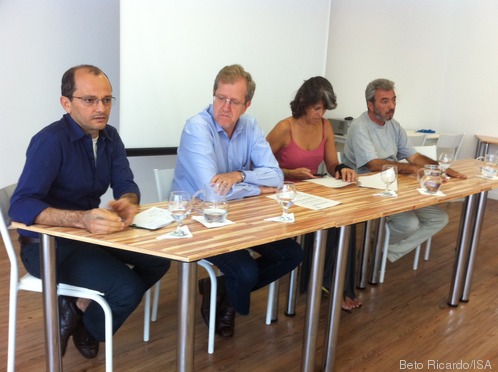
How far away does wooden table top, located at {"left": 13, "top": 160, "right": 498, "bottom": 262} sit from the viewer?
1436 mm

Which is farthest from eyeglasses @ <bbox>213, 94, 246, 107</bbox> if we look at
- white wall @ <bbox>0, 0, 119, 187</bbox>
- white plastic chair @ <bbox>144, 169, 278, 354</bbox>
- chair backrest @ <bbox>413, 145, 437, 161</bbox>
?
chair backrest @ <bbox>413, 145, 437, 161</bbox>

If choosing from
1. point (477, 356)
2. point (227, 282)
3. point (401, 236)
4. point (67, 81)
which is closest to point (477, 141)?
point (401, 236)

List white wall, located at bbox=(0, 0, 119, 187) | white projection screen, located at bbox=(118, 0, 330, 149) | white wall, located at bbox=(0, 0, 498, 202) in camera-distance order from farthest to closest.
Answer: white wall, located at bbox=(0, 0, 498, 202) → white wall, located at bbox=(0, 0, 119, 187) → white projection screen, located at bbox=(118, 0, 330, 149)

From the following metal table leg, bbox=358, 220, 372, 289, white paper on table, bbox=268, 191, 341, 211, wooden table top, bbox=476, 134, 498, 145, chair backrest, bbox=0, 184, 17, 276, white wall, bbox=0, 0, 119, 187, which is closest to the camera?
chair backrest, bbox=0, 184, 17, 276

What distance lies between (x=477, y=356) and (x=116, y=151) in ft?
6.38

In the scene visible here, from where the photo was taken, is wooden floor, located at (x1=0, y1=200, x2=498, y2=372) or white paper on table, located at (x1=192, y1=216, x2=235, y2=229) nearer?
white paper on table, located at (x1=192, y1=216, x2=235, y2=229)

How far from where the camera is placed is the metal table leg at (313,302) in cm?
182

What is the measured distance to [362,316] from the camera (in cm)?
262

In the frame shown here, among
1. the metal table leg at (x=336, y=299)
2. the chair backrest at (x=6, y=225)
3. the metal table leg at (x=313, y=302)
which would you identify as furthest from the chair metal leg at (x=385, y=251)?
the chair backrest at (x=6, y=225)

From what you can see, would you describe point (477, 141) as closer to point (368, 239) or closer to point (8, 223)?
point (368, 239)

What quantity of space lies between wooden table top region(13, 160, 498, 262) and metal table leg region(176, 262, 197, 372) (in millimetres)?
80

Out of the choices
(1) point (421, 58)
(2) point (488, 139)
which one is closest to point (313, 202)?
(2) point (488, 139)

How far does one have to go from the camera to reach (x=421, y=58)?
18.8 feet

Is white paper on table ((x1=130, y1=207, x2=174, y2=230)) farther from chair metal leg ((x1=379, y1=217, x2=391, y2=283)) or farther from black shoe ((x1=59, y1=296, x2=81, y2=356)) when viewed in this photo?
chair metal leg ((x1=379, y1=217, x2=391, y2=283))
